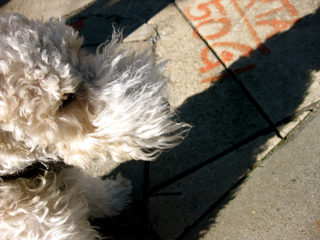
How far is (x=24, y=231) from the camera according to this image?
121 cm

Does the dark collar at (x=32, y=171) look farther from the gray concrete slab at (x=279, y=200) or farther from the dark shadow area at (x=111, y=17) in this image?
the dark shadow area at (x=111, y=17)

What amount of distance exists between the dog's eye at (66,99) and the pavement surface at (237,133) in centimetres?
118

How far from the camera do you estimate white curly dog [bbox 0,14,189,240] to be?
110cm

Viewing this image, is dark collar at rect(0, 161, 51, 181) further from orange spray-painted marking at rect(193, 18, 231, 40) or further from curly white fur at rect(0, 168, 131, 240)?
orange spray-painted marking at rect(193, 18, 231, 40)

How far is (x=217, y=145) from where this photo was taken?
2113 millimetres

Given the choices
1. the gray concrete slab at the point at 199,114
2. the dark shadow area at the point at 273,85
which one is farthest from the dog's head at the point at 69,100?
the dark shadow area at the point at 273,85

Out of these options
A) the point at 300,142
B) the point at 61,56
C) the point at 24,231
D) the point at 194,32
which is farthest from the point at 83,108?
the point at 194,32

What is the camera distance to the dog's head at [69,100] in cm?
109

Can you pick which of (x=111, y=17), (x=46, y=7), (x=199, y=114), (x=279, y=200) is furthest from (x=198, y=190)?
(x=46, y=7)

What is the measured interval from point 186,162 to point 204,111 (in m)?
0.58

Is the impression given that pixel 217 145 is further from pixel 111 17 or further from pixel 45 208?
pixel 111 17

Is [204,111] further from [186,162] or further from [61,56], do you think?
[61,56]

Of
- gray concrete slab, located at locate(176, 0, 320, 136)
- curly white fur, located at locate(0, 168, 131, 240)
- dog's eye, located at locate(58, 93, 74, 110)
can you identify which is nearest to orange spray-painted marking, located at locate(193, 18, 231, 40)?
gray concrete slab, located at locate(176, 0, 320, 136)

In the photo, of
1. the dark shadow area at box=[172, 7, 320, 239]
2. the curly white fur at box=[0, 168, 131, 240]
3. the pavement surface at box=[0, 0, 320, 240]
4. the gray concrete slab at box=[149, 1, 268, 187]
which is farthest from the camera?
the gray concrete slab at box=[149, 1, 268, 187]
